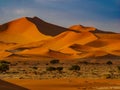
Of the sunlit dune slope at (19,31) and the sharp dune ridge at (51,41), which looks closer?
the sharp dune ridge at (51,41)

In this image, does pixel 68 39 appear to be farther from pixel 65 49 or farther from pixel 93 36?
pixel 65 49

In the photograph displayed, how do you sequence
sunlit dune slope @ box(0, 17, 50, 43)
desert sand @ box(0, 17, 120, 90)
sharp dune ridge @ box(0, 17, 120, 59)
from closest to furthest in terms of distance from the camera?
desert sand @ box(0, 17, 120, 90), sharp dune ridge @ box(0, 17, 120, 59), sunlit dune slope @ box(0, 17, 50, 43)

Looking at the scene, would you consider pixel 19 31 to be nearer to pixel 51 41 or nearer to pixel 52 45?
pixel 51 41

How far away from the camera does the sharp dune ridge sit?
304ft

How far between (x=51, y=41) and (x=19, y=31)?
2654cm

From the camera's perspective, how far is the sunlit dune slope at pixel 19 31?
135 m

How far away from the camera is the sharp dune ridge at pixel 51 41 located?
92731mm

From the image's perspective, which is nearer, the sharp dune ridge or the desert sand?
the desert sand

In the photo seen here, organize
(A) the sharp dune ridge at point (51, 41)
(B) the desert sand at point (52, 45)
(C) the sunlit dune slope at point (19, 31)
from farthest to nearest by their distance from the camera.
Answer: (C) the sunlit dune slope at point (19, 31), (A) the sharp dune ridge at point (51, 41), (B) the desert sand at point (52, 45)

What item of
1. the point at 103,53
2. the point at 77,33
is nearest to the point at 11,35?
the point at 77,33

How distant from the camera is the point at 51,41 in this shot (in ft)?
382

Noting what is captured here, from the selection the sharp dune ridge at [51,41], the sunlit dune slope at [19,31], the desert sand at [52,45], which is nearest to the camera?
the desert sand at [52,45]

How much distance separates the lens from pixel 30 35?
138m

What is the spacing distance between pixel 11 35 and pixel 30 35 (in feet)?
21.2
